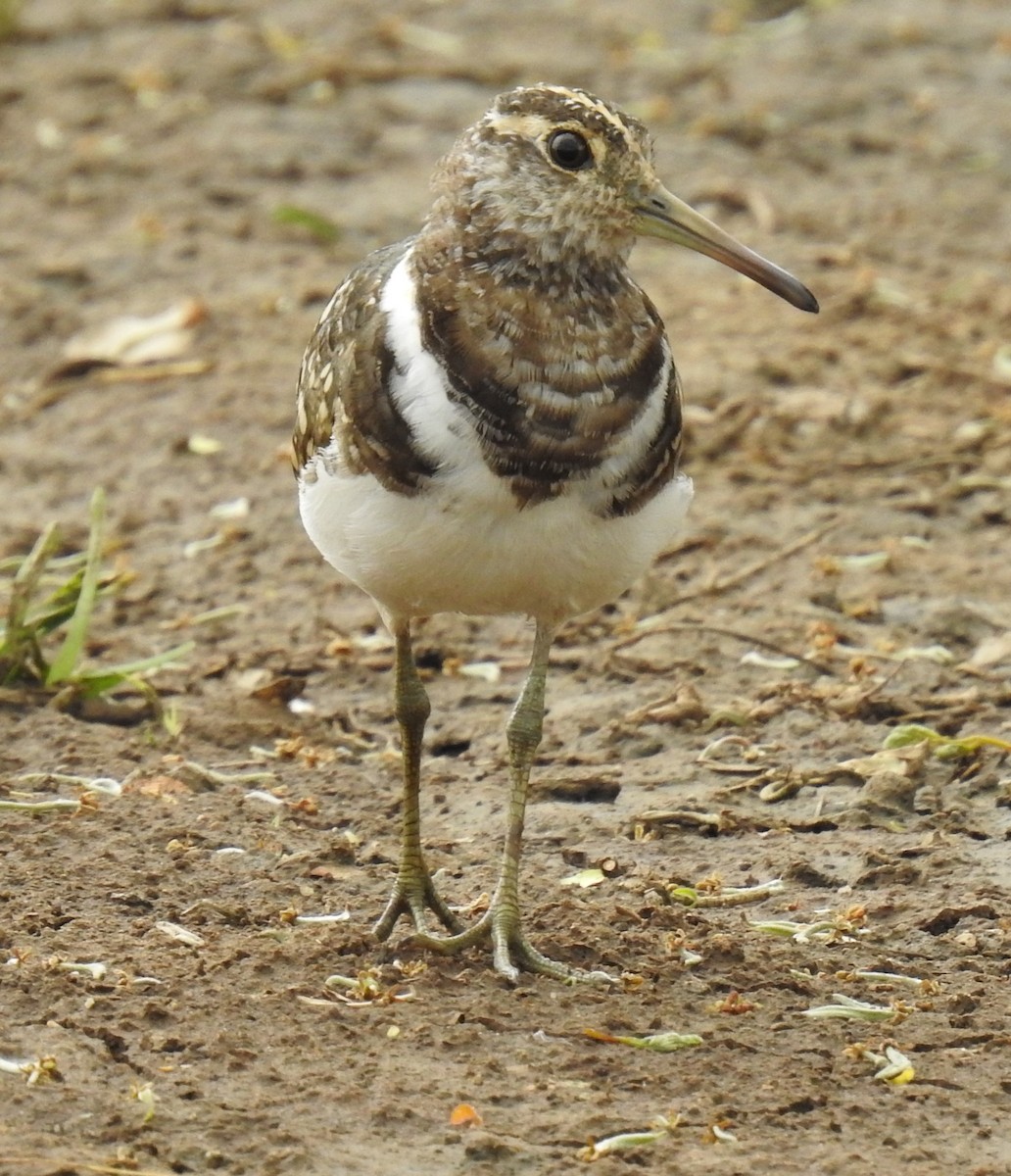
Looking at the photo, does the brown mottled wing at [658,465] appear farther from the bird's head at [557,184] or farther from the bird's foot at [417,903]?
the bird's foot at [417,903]

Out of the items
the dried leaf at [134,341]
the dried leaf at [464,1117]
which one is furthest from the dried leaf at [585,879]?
the dried leaf at [134,341]

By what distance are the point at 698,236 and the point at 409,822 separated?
70.4 inches

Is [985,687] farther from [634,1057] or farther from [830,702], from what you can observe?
[634,1057]

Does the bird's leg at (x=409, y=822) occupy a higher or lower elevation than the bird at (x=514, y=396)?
lower

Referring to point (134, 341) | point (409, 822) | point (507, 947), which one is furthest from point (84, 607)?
point (134, 341)

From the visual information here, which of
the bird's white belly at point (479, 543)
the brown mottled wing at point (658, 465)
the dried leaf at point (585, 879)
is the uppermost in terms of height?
the brown mottled wing at point (658, 465)

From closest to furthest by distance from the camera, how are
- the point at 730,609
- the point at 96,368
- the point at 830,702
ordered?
the point at 830,702
the point at 730,609
the point at 96,368

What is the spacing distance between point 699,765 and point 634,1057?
180 centimetres

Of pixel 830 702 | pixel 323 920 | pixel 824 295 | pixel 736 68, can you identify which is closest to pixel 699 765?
pixel 830 702

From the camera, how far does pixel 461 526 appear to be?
5.05m

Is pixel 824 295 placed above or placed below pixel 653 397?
below

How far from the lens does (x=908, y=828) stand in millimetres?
6297

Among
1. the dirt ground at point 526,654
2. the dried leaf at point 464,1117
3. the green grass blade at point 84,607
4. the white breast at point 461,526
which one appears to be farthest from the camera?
the green grass blade at point 84,607

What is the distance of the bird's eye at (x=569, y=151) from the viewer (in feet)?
17.3
